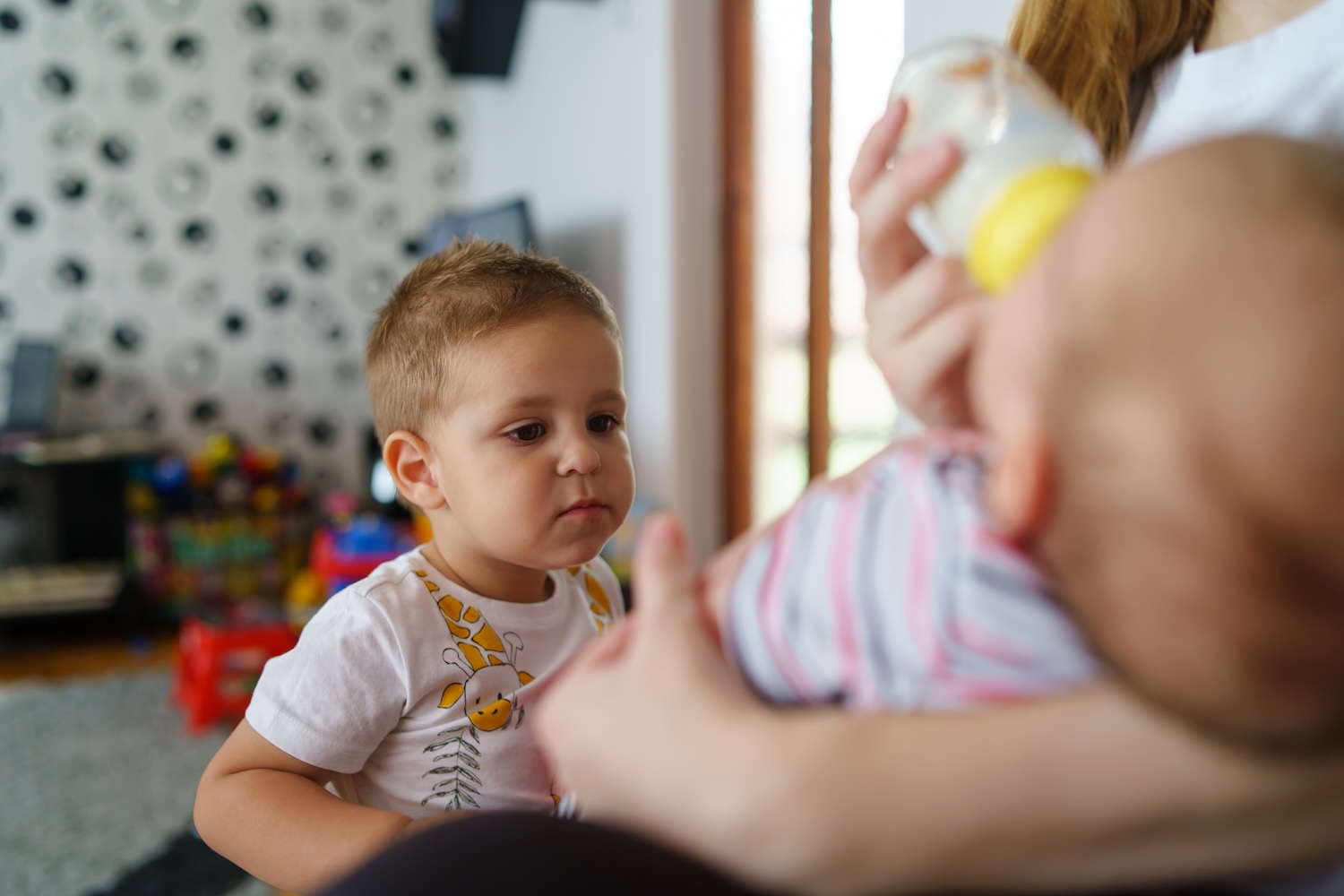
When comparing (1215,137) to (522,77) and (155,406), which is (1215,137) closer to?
(522,77)

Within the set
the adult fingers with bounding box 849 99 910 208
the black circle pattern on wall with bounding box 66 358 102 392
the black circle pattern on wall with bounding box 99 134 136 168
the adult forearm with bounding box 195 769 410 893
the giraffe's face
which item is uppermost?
the black circle pattern on wall with bounding box 99 134 136 168

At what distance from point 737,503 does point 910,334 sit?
2.13m

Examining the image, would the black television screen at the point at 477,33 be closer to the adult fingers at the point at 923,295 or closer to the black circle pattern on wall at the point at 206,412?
the black circle pattern on wall at the point at 206,412

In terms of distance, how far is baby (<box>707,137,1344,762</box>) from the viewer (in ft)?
1.16

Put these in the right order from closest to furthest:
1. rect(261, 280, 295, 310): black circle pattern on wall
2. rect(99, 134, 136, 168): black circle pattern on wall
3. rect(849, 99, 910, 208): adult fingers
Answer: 1. rect(849, 99, 910, 208): adult fingers
2. rect(99, 134, 136, 168): black circle pattern on wall
3. rect(261, 280, 295, 310): black circle pattern on wall

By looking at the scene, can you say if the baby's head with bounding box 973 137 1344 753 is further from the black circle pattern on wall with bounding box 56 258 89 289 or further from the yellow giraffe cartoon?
the black circle pattern on wall with bounding box 56 258 89 289

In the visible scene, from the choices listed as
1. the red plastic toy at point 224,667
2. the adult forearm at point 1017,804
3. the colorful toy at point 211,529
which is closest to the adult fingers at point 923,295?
the adult forearm at point 1017,804

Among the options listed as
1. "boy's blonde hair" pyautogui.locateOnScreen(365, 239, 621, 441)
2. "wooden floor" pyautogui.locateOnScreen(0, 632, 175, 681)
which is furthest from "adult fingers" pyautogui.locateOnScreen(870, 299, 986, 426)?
"wooden floor" pyautogui.locateOnScreen(0, 632, 175, 681)

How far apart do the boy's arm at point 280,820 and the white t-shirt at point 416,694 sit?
19mm

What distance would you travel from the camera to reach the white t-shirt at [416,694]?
0.71 m

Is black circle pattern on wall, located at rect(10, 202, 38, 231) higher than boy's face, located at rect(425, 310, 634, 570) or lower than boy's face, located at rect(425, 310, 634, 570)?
higher

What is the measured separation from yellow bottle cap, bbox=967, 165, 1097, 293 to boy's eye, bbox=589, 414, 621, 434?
1.36 ft

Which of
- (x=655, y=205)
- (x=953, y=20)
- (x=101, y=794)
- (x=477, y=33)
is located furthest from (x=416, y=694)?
(x=477, y=33)

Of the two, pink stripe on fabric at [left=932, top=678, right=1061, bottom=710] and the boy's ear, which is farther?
the boy's ear
